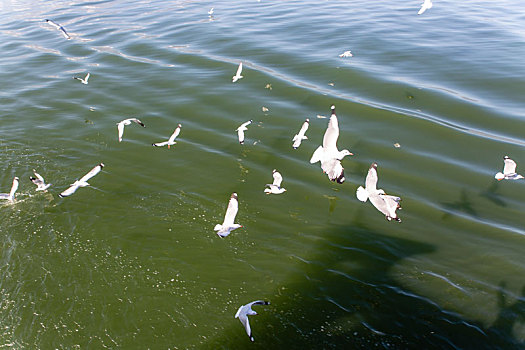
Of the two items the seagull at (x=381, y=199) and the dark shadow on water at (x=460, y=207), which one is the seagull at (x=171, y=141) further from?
the dark shadow on water at (x=460, y=207)

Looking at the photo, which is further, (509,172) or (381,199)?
(509,172)

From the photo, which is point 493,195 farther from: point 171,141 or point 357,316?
point 171,141

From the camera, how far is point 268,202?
646 cm

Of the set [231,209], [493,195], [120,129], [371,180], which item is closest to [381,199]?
[371,180]

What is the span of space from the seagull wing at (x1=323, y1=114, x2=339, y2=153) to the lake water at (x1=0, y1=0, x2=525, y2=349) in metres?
1.10

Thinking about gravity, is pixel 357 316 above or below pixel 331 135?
below

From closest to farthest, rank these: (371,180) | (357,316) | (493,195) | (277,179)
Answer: (357,316), (371,180), (493,195), (277,179)

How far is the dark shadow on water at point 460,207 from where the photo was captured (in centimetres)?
607

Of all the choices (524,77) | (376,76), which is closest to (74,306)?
(376,76)

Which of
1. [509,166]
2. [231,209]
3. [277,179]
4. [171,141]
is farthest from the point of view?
[171,141]

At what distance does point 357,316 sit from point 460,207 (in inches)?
110

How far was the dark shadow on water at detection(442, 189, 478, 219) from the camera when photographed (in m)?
6.07

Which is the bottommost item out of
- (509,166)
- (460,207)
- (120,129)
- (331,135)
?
(460,207)

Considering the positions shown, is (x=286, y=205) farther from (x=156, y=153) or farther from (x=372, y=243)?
(x=156, y=153)
